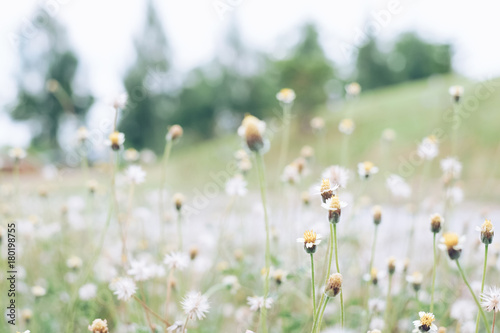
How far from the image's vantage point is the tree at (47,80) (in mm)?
13469

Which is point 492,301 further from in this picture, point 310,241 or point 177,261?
point 177,261

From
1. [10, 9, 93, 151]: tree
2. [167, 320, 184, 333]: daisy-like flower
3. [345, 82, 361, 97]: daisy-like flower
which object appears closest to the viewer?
[167, 320, 184, 333]: daisy-like flower

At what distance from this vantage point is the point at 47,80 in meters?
13.8

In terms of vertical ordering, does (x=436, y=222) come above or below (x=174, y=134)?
below

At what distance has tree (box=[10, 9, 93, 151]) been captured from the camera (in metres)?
13.5

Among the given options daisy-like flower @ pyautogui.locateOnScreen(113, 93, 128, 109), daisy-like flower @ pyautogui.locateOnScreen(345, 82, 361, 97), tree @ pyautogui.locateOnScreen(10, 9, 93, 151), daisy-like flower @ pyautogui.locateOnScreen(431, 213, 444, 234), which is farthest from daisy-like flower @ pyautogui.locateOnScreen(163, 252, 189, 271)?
tree @ pyautogui.locateOnScreen(10, 9, 93, 151)

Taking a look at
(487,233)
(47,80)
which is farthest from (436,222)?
(47,80)

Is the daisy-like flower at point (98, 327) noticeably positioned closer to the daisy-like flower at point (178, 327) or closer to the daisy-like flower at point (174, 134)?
the daisy-like flower at point (178, 327)

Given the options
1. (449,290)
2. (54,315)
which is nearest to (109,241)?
(54,315)

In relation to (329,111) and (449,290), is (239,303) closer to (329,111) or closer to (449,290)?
(449,290)

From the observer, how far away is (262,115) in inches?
598

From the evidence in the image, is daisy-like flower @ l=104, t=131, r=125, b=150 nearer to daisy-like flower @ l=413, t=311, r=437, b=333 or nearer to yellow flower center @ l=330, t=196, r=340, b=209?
yellow flower center @ l=330, t=196, r=340, b=209

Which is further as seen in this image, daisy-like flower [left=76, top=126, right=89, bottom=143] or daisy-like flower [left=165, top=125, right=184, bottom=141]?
daisy-like flower [left=76, top=126, right=89, bottom=143]

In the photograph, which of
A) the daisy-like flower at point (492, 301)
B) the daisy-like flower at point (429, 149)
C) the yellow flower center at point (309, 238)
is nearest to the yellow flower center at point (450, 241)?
the daisy-like flower at point (492, 301)
